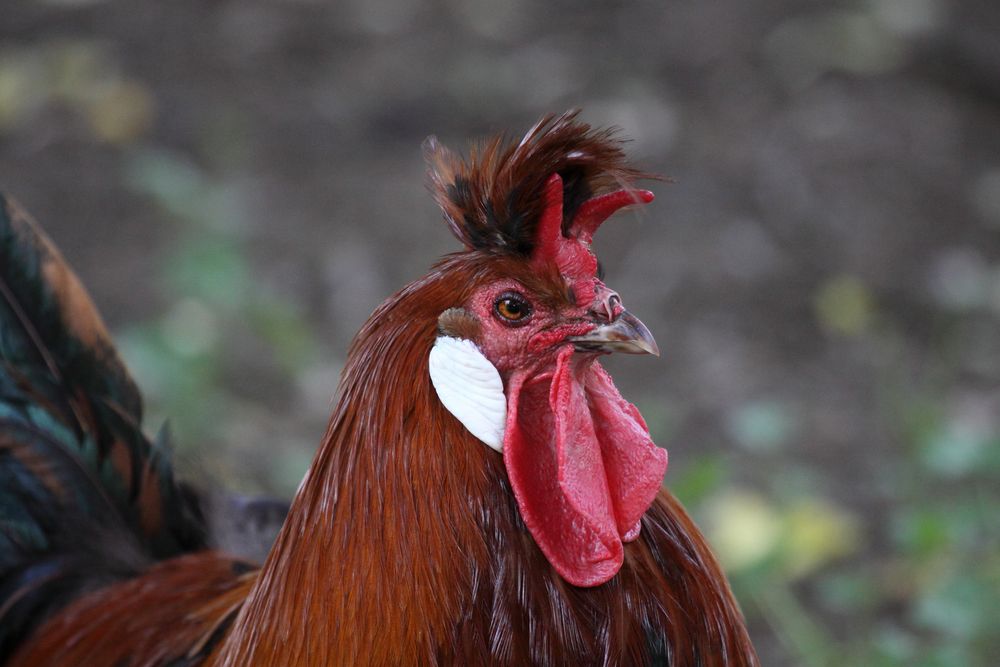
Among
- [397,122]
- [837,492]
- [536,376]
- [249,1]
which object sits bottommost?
[837,492]

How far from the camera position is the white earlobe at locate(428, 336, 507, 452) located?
1.61 m

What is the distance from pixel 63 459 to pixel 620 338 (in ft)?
4.27

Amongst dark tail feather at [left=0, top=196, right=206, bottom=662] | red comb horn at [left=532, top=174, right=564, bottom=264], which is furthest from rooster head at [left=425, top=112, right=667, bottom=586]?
dark tail feather at [left=0, top=196, right=206, bottom=662]

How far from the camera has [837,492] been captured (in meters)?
3.87

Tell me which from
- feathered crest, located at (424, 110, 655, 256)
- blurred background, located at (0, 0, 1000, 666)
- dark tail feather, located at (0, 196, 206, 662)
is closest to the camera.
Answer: feathered crest, located at (424, 110, 655, 256)

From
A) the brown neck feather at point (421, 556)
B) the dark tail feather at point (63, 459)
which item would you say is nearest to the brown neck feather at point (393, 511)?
the brown neck feather at point (421, 556)

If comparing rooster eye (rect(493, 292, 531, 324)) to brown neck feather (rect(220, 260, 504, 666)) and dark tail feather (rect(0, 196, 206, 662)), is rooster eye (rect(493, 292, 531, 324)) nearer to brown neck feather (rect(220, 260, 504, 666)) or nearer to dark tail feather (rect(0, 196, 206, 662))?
brown neck feather (rect(220, 260, 504, 666))

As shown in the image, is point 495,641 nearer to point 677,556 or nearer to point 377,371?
point 677,556

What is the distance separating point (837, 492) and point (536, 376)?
254 centimetres

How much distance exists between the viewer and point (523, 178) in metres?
1.59

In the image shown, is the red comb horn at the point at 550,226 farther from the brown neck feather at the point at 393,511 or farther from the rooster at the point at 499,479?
the brown neck feather at the point at 393,511

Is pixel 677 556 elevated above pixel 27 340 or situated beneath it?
situated beneath

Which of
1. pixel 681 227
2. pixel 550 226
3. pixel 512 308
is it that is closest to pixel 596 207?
pixel 550 226

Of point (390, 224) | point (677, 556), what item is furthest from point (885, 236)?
point (677, 556)
